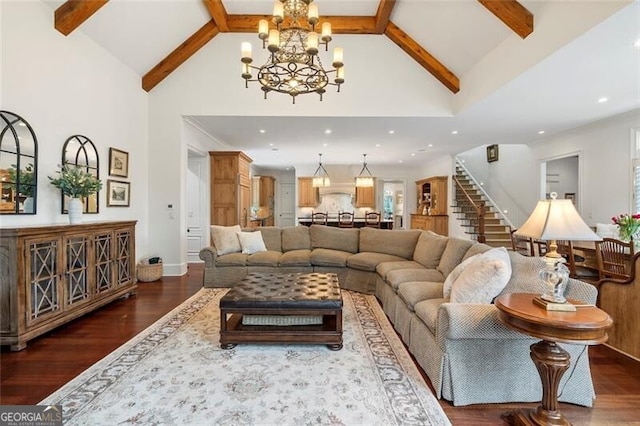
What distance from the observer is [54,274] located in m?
3.07

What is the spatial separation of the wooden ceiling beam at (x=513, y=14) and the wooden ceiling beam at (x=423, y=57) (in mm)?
1593

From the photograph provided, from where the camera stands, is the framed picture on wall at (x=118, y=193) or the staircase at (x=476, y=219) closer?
the framed picture on wall at (x=118, y=193)

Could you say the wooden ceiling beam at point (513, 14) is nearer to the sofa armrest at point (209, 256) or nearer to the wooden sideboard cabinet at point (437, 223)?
the sofa armrest at point (209, 256)

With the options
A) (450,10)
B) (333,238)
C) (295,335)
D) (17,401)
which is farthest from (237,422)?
(450,10)

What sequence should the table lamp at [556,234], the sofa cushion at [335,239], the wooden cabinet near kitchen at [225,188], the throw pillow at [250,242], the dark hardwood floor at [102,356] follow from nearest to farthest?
the table lamp at [556,234] → the dark hardwood floor at [102,356] → the throw pillow at [250,242] → the sofa cushion at [335,239] → the wooden cabinet near kitchen at [225,188]

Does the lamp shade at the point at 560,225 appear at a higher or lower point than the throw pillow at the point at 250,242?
higher

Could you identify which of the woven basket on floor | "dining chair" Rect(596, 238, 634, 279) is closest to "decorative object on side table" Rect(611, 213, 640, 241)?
"dining chair" Rect(596, 238, 634, 279)

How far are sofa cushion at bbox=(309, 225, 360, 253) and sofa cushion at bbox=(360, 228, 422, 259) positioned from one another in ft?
0.44

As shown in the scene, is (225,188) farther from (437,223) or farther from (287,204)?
(437,223)

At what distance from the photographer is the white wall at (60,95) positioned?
322 cm

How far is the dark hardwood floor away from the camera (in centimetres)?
196

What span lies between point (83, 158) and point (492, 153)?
1068 cm

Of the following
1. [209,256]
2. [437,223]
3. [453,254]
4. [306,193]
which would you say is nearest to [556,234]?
[453,254]

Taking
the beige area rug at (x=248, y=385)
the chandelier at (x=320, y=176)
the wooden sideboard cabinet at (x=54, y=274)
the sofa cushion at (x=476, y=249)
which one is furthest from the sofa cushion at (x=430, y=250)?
the chandelier at (x=320, y=176)
